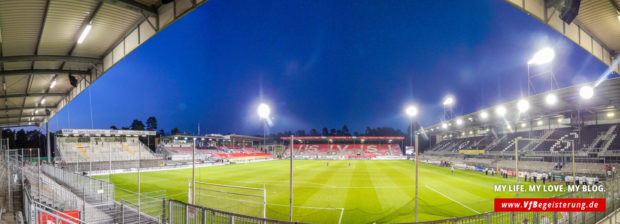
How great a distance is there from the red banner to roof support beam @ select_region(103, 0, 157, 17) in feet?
40.2

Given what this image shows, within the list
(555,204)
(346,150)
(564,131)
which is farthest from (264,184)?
(346,150)

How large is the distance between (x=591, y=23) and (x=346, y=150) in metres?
77.9

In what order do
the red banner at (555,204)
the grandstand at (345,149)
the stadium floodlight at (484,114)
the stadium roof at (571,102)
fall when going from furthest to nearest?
the grandstand at (345,149) < the stadium floodlight at (484,114) < the stadium roof at (571,102) < the red banner at (555,204)

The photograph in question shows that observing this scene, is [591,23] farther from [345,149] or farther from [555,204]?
[345,149]

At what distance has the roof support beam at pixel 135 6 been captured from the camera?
7320 millimetres

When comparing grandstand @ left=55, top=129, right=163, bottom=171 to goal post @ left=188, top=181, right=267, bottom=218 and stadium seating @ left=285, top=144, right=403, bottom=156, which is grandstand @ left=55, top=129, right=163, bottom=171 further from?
stadium seating @ left=285, top=144, right=403, bottom=156

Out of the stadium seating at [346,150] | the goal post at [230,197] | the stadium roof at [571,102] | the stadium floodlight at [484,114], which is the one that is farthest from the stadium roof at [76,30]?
the stadium seating at [346,150]

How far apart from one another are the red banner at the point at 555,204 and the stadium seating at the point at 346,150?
71.6 m

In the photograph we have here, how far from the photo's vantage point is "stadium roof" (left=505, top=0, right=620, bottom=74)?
7.73 metres

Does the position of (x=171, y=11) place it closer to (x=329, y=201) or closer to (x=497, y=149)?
(x=329, y=201)

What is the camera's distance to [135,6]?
7.88 m

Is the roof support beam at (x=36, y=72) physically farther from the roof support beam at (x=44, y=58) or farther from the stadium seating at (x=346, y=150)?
the stadium seating at (x=346, y=150)

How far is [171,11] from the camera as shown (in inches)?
328

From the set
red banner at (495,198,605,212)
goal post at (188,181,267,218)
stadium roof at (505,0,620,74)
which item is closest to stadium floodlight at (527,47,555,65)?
stadium roof at (505,0,620,74)
